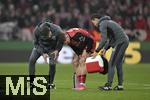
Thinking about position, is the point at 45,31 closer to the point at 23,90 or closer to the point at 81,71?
the point at 81,71

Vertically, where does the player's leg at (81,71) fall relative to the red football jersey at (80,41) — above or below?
below

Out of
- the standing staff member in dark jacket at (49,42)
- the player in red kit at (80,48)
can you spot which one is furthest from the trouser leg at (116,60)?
the standing staff member in dark jacket at (49,42)

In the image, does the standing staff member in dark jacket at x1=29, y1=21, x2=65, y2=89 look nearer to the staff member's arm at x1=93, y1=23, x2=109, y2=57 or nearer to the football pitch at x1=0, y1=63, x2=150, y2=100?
the football pitch at x1=0, y1=63, x2=150, y2=100

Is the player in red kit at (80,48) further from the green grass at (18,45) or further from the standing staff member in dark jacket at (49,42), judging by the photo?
the green grass at (18,45)

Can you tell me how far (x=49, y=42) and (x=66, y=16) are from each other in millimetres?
15315

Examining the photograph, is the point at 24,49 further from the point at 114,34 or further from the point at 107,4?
the point at 114,34

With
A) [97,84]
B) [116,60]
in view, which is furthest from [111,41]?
[97,84]

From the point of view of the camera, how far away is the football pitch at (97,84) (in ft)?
54.6

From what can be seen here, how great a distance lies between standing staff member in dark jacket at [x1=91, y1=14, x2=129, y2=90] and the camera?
18.4m

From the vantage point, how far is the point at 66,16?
34.1 meters

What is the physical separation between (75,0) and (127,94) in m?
19.0

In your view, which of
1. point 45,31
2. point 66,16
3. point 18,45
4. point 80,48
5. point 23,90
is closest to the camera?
point 23,90

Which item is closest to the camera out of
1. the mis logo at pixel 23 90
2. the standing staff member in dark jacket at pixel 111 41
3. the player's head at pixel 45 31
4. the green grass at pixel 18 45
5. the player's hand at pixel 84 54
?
the mis logo at pixel 23 90

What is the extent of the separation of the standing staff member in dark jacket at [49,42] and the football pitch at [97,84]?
3.08 feet
